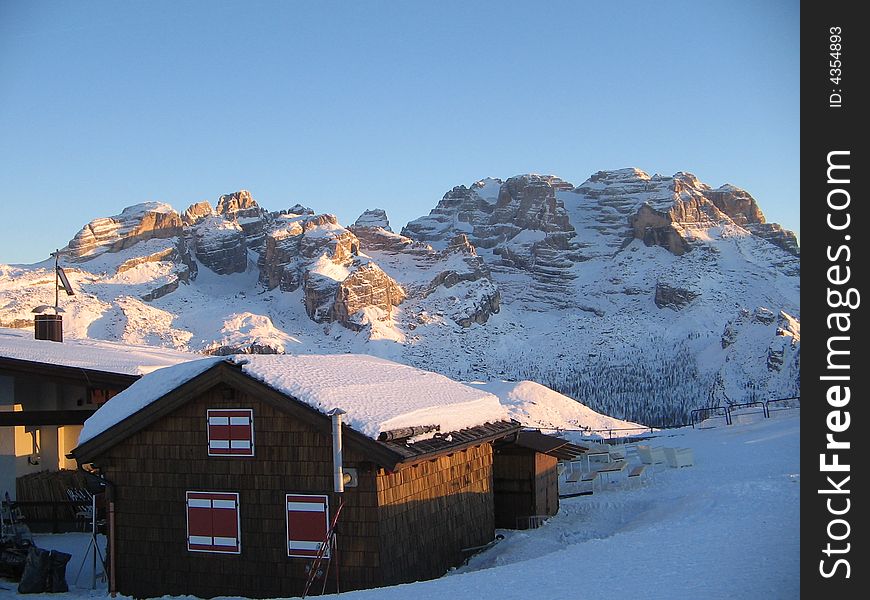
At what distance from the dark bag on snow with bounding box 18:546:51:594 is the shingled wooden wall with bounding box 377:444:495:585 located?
543 cm

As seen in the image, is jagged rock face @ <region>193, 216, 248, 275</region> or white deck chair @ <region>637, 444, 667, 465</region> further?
jagged rock face @ <region>193, 216, 248, 275</region>

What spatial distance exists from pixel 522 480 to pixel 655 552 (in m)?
7.61

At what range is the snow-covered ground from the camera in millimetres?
8312

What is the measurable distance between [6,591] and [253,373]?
543 centimetres

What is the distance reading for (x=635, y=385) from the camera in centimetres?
13188

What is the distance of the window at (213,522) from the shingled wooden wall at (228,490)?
0.30ft

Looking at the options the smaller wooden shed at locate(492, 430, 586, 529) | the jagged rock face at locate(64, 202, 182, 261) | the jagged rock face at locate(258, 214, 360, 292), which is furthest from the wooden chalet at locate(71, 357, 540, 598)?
the jagged rock face at locate(64, 202, 182, 261)

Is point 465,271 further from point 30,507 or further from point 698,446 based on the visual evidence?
point 30,507

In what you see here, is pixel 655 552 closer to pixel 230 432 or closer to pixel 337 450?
pixel 337 450

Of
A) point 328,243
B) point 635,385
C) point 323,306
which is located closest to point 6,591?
point 635,385

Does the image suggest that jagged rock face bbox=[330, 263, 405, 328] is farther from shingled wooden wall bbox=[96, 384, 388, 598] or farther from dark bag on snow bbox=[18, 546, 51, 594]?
shingled wooden wall bbox=[96, 384, 388, 598]

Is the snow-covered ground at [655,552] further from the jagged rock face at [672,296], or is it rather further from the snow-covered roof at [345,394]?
the jagged rock face at [672,296]

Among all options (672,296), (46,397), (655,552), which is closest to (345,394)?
(655,552)

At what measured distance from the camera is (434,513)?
44.3 feet
